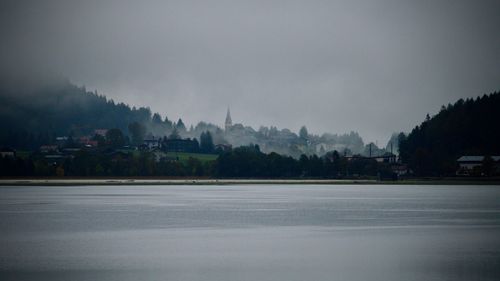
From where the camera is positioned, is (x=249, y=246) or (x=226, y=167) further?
(x=226, y=167)

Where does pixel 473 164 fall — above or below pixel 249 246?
above

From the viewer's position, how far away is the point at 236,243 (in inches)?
1476

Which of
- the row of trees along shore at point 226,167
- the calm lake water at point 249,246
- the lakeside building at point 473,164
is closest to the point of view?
the calm lake water at point 249,246

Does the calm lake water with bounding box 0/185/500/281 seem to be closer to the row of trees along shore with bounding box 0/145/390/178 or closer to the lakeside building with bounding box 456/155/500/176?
the lakeside building with bounding box 456/155/500/176

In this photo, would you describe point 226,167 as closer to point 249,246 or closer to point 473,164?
point 473,164

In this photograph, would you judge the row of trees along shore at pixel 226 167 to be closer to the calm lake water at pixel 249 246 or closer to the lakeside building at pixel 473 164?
the lakeside building at pixel 473 164

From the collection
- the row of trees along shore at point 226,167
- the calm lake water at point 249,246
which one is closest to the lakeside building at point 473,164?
the row of trees along shore at point 226,167

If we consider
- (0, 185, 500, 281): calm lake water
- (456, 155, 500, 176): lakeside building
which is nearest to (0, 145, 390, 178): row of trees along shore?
(456, 155, 500, 176): lakeside building

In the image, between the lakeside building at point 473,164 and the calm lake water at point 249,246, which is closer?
the calm lake water at point 249,246

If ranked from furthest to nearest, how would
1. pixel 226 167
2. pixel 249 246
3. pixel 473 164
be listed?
pixel 226 167 → pixel 473 164 → pixel 249 246

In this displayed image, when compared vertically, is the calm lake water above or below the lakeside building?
below

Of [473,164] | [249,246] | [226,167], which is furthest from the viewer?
[226,167]

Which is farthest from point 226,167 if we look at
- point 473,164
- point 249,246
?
point 249,246

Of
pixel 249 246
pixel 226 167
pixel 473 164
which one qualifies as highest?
pixel 473 164
